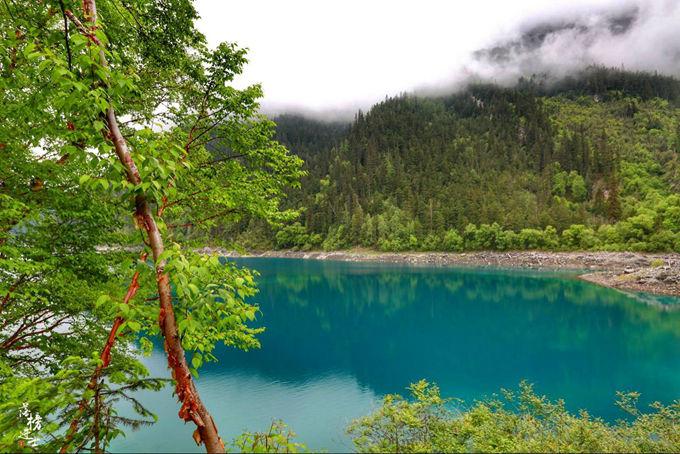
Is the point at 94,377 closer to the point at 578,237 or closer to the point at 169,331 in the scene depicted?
the point at 169,331

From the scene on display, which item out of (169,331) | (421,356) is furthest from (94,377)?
(421,356)

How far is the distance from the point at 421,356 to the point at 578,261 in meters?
66.5

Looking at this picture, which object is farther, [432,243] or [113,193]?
[432,243]

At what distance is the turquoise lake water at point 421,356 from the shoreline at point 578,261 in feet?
19.0

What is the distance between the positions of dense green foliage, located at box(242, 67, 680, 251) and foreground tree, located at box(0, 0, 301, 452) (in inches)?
3609

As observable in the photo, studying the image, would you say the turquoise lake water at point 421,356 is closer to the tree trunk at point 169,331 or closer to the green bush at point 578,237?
the tree trunk at point 169,331

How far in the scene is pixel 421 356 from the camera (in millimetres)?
28891

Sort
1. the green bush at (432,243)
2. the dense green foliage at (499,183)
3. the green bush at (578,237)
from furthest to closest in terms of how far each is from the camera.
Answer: the green bush at (432,243)
the dense green foliage at (499,183)
the green bush at (578,237)

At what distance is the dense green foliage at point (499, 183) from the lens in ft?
301

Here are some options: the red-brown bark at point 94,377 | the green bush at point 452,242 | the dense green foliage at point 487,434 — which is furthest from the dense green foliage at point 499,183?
the red-brown bark at point 94,377

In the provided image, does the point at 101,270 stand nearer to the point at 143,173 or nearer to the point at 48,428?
the point at 48,428

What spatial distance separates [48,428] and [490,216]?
10955 centimetres

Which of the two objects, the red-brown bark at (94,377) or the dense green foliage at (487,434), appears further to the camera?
the dense green foliage at (487,434)

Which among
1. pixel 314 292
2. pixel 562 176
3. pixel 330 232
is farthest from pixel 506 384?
pixel 562 176
